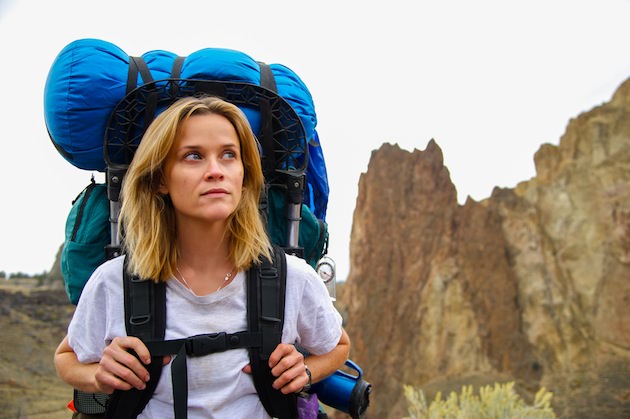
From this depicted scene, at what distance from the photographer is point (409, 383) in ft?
69.9

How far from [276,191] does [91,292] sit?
2.43 ft

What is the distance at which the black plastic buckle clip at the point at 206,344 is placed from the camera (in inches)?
59.7

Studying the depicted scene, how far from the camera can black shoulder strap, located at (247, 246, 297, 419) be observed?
155 cm

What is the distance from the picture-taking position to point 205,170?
160cm

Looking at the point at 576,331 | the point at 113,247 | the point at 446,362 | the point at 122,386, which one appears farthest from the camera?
the point at 446,362

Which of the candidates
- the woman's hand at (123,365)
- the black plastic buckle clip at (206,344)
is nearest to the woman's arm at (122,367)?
the woman's hand at (123,365)

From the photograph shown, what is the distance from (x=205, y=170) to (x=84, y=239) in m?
0.60

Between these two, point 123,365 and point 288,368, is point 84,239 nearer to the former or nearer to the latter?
point 123,365

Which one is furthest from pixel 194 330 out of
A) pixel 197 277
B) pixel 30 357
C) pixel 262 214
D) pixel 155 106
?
pixel 30 357

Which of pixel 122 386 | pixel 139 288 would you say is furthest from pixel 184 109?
pixel 122 386

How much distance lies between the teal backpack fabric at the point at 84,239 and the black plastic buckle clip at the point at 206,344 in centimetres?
60

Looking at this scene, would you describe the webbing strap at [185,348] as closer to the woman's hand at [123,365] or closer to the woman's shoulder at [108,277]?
the woman's hand at [123,365]

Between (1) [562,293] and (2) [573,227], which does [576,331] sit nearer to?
(1) [562,293]

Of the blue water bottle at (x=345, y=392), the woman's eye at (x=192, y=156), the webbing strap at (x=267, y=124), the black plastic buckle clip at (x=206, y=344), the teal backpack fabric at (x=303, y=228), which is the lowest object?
the blue water bottle at (x=345, y=392)
